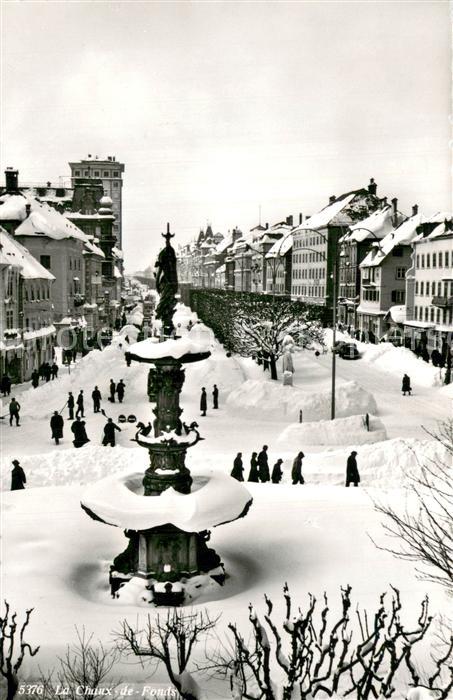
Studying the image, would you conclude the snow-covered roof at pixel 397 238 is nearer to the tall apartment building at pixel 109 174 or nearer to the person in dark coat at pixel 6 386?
the person in dark coat at pixel 6 386

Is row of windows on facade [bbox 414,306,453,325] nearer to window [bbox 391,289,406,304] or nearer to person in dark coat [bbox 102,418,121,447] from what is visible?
window [bbox 391,289,406,304]

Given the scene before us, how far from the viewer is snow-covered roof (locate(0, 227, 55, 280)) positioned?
1667 inches

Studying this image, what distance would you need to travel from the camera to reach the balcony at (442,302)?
47.6 meters

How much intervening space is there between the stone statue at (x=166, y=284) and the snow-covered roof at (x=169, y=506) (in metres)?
2.95

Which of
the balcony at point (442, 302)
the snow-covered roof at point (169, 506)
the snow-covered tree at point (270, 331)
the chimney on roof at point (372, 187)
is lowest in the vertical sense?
the snow-covered roof at point (169, 506)

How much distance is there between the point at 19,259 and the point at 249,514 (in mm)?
31670

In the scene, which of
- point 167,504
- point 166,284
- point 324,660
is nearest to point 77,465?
point 167,504

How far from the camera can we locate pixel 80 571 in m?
14.4

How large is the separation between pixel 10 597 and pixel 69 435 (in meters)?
16.9

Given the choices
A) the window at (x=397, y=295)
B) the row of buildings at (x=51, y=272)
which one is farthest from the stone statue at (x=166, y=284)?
the window at (x=397, y=295)

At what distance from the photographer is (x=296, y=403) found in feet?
107

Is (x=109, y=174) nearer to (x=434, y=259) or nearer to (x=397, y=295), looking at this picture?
(x=397, y=295)

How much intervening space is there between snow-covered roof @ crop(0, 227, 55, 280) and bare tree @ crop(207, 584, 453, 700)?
33994mm

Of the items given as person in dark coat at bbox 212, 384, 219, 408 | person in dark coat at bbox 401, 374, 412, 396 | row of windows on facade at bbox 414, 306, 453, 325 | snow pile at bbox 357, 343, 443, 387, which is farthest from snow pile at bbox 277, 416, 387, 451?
row of windows on facade at bbox 414, 306, 453, 325
